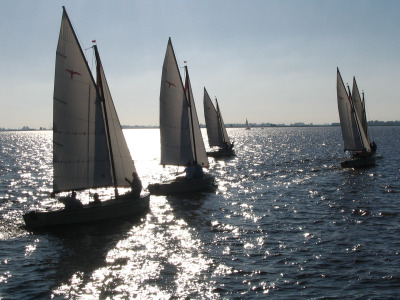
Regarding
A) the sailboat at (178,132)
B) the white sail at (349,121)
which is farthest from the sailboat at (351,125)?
the sailboat at (178,132)

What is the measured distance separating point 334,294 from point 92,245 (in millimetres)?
12843

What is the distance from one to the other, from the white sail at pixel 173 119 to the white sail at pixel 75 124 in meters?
11.7

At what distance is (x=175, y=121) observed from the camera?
1535 inches

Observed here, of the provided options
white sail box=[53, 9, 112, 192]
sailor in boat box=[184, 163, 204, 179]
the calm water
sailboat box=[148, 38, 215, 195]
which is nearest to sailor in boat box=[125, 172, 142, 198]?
white sail box=[53, 9, 112, 192]

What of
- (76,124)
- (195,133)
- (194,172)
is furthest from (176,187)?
(76,124)

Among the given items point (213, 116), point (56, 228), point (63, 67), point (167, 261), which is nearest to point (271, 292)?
point (167, 261)

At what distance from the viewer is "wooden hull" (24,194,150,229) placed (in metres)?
25.3

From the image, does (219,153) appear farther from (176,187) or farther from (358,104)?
(176,187)

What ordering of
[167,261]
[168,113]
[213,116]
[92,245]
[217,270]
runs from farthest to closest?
[213,116] < [168,113] < [92,245] < [167,261] < [217,270]

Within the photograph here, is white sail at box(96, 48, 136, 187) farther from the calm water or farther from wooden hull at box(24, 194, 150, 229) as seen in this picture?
the calm water

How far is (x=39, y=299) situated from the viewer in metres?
15.3

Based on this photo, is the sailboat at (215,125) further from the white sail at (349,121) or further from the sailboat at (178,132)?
the sailboat at (178,132)

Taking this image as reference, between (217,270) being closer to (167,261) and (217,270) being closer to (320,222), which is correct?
(167,261)

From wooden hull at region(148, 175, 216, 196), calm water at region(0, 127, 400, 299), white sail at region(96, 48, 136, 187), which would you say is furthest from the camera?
wooden hull at region(148, 175, 216, 196)
